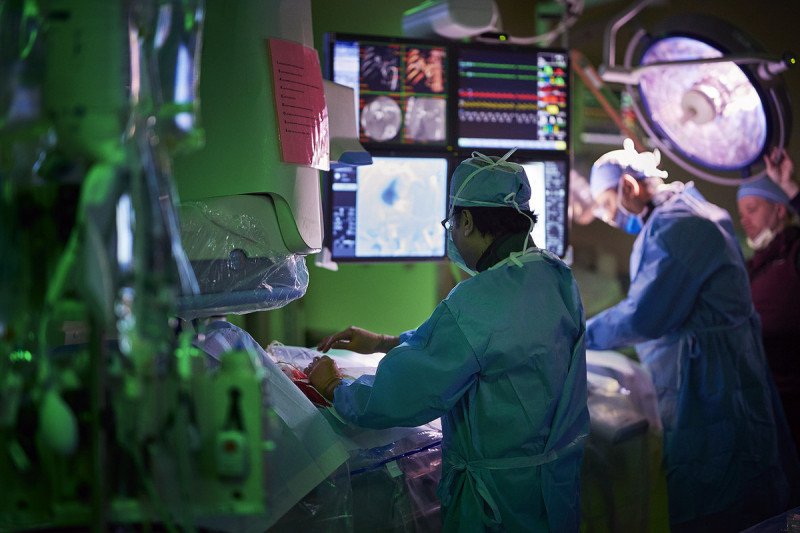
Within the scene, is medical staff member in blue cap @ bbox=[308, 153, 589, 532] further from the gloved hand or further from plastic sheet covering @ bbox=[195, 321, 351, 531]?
the gloved hand

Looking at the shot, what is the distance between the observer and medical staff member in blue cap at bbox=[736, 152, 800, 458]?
3.81 meters

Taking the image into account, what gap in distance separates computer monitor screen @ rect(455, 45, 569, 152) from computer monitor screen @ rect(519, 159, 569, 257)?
2.8 inches

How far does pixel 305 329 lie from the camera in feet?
10.6

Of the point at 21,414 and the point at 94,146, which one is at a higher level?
the point at 94,146

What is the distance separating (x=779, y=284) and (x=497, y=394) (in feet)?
7.59

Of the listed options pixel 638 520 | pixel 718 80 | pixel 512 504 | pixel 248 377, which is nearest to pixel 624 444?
pixel 638 520

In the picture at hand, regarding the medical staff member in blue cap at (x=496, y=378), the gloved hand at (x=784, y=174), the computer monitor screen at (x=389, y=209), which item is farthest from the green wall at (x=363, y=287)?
the gloved hand at (x=784, y=174)

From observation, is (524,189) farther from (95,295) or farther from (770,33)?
(770,33)

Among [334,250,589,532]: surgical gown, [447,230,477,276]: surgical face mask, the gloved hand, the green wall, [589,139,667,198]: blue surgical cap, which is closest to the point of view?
[334,250,589,532]: surgical gown

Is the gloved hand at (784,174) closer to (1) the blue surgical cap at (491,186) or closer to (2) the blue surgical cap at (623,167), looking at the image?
(2) the blue surgical cap at (623,167)

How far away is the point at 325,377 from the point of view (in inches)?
89.7

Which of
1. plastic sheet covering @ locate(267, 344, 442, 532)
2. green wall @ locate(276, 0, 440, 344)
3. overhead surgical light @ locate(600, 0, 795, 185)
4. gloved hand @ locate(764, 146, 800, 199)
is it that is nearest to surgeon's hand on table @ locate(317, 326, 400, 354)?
plastic sheet covering @ locate(267, 344, 442, 532)

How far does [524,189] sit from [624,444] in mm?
1150

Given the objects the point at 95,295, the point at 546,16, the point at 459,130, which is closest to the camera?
the point at 95,295
